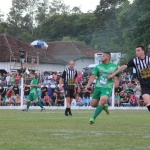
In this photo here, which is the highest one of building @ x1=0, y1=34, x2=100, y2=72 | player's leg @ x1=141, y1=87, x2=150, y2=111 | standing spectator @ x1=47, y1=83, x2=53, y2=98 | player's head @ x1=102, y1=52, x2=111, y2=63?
building @ x1=0, y1=34, x2=100, y2=72

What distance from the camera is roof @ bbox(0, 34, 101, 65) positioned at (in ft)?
206

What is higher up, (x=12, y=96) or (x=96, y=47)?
(x=96, y=47)

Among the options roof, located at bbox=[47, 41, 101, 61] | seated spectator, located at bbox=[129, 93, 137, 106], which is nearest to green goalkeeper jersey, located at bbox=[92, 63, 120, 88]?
seated spectator, located at bbox=[129, 93, 137, 106]

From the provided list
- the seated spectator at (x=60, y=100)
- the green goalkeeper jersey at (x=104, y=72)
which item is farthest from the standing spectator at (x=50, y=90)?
the green goalkeeper jersey at (x=104, y=72)

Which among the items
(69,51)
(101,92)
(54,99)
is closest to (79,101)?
(54,99)

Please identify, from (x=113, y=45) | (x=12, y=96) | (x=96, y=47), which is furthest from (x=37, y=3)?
(x=12, y=96)

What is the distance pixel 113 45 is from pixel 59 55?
10.9 meters

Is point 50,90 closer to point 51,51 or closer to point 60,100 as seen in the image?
point 60,100

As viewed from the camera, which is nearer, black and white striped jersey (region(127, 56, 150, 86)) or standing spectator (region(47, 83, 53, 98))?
black and white striped jersey (region(127, 56, 150, 86))

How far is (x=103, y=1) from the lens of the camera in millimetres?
91688

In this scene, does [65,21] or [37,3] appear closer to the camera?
[65,21]

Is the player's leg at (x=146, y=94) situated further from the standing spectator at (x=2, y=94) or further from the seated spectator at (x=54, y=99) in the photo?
the standing spectator at (x=2, y=94)

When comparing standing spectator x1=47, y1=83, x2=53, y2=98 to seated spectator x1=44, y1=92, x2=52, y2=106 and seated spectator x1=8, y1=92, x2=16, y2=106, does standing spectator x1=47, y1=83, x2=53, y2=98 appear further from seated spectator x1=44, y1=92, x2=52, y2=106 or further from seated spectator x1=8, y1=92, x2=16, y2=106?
seated spectator x1=8, y1=92, x2=16, y2=106

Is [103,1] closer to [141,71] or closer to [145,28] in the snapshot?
[145,28]
